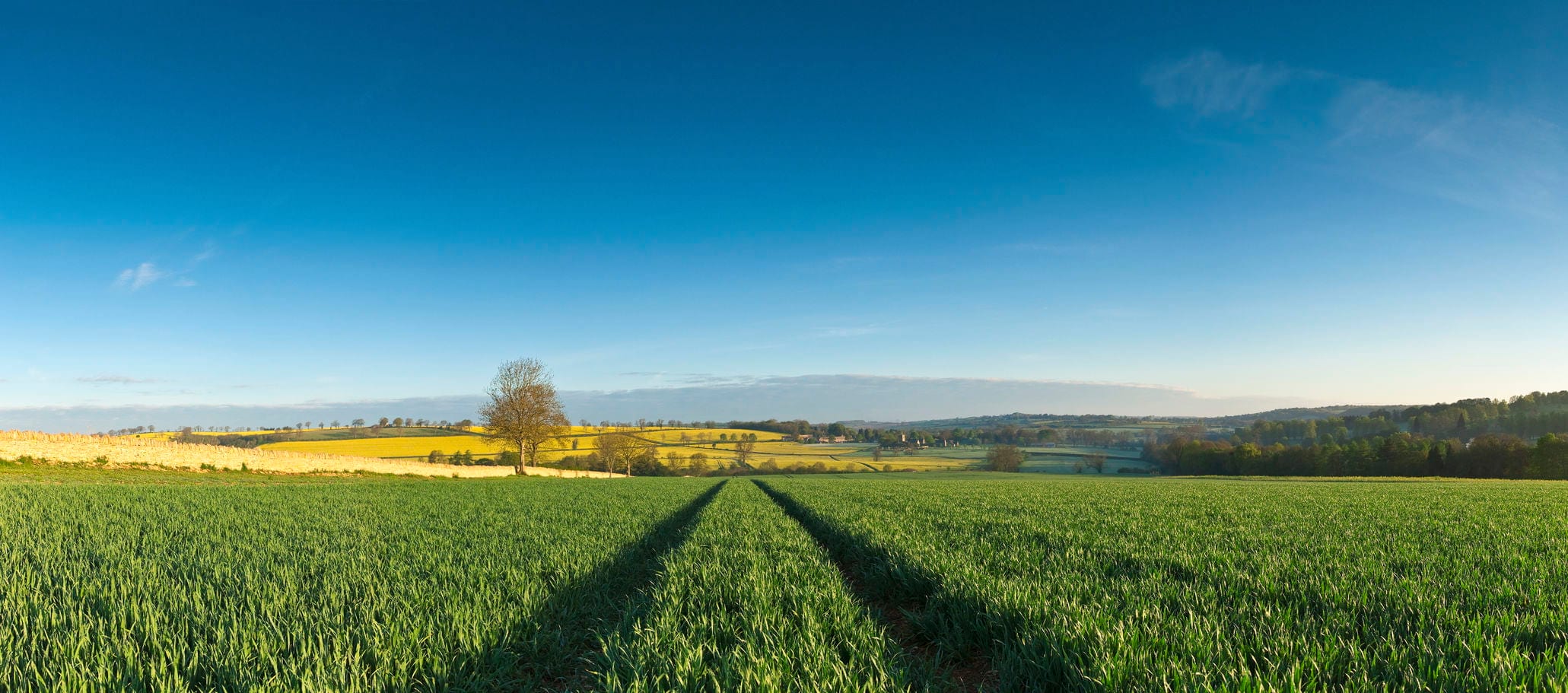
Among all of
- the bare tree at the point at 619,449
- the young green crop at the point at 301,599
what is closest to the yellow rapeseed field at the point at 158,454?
the young green crop at the point at 301,599

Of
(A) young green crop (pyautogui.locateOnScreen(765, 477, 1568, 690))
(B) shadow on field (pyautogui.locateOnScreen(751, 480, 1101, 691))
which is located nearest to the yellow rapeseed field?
(A) young green crop (pyautogui.locateOnScreen(765, 477, 1568, 690))

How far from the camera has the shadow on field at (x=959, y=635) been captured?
15.1 feet

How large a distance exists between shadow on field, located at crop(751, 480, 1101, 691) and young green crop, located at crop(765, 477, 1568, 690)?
25 mm

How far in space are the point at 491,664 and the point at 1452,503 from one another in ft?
97.3

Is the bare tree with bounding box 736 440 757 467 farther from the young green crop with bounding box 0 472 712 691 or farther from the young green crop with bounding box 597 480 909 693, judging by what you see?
the young green crop with bounding box 597 480 909 693

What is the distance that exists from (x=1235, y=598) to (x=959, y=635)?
2.89 meters

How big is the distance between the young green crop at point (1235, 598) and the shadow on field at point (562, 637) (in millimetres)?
3533

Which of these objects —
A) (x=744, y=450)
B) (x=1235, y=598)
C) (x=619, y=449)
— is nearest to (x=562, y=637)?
(x=1235, y=598)

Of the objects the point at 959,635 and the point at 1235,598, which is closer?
the point at 959,635

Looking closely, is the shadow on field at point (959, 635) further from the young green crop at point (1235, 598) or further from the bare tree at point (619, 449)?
the bare tree at point (619, 449)

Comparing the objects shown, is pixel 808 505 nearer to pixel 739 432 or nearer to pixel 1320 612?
pixel 1320 612

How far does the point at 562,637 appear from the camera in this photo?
6.26m

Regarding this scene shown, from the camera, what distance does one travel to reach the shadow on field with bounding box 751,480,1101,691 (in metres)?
4.61

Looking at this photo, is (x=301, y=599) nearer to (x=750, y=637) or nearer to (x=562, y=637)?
(x=562, y=637)
